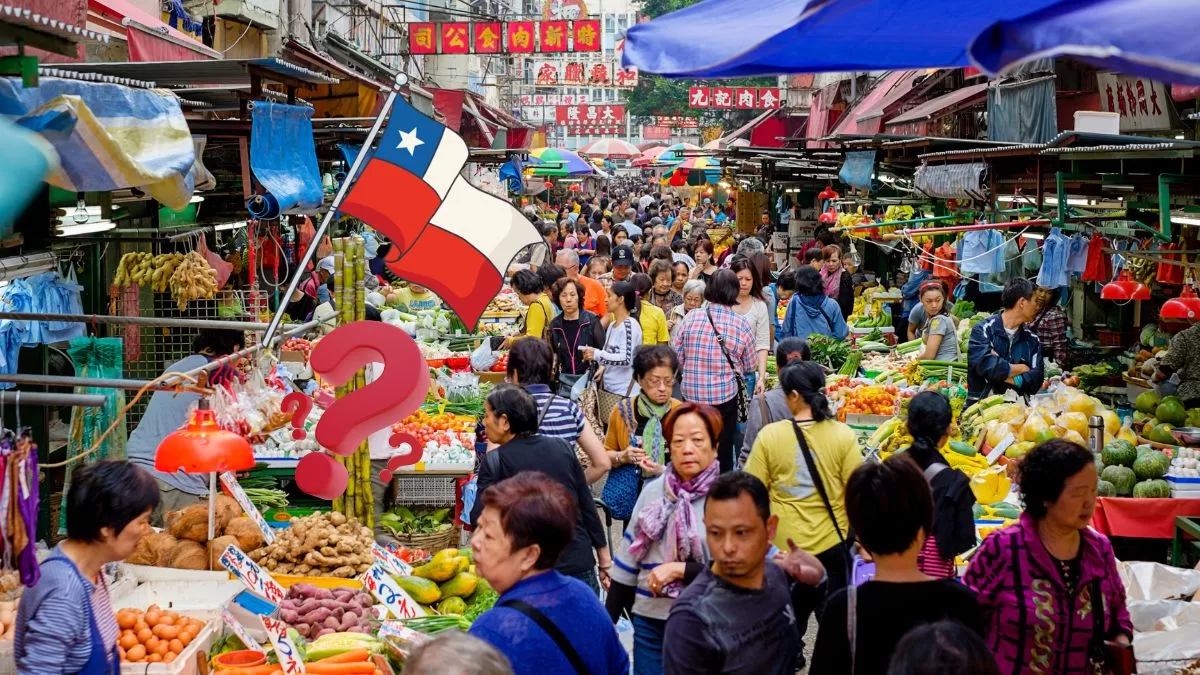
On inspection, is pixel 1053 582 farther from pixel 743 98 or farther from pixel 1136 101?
pixel 743 98

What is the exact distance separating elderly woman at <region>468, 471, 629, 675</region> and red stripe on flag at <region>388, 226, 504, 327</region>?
2.80 m

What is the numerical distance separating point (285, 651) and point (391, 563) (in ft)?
4.90

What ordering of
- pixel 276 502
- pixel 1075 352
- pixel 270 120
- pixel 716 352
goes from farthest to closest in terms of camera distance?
pixel 1075 352 → pixel 716 352 → pixel 276 502 → pixel 270 120

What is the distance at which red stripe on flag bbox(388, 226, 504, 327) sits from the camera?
6.61m

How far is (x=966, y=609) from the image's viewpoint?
379 centimetres

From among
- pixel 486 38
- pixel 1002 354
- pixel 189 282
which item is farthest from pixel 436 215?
pixel 486 38

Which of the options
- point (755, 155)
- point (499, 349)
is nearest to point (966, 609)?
point (499, 349)

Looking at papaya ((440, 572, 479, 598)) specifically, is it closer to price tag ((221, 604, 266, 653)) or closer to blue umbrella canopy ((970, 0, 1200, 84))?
price tag ((221, 604, 266, 653))

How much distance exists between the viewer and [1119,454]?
8250 millimetres

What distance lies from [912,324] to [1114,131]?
5.48 m

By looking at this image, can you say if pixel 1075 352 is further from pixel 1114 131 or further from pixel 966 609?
pixel 966 609

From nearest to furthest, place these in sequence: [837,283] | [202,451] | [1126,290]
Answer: [202,451] < [1126,290] < [837,283]

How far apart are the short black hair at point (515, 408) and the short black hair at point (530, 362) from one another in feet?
2.47

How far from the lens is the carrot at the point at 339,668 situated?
5617mm
